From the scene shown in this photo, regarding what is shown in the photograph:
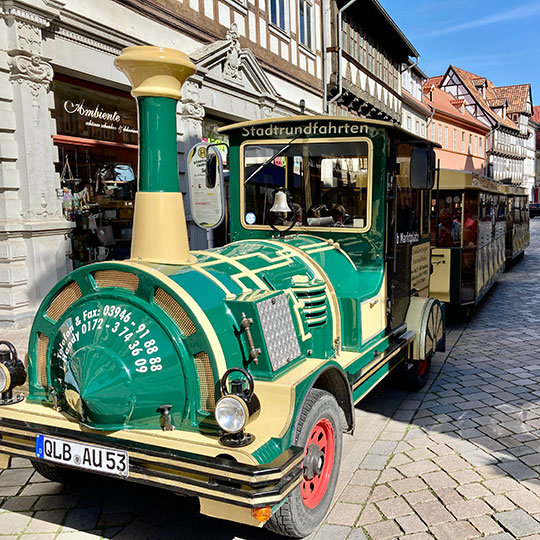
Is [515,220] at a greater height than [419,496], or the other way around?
[515,220]

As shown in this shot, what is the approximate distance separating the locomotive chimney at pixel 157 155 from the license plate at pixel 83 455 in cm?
101

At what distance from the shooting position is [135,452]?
255cm

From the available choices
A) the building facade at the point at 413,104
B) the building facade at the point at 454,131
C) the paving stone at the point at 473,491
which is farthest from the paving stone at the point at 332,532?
the building facade at the point at 454,131

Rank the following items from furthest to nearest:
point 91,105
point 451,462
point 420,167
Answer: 1. point 91,105
2. point 420,167
3. point 451,462

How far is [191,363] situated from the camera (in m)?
2.69

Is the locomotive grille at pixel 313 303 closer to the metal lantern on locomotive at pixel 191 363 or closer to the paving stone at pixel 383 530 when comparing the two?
the metal lantern on locomotive at pixel 191 363

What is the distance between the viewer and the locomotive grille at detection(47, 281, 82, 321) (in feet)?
9.76

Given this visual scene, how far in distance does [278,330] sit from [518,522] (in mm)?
1743

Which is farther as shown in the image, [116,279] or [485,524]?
[485,524]

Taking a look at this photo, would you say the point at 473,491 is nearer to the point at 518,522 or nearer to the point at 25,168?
the point at 518,522

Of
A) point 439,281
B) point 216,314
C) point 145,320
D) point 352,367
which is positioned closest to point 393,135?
point 352,367

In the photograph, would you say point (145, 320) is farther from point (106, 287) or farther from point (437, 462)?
point (437, 462)

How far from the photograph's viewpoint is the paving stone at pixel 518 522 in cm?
301

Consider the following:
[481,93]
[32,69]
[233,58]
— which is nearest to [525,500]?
[32,69]
